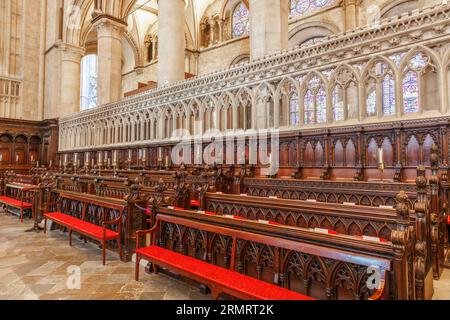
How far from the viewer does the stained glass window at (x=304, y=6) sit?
15.9 meters

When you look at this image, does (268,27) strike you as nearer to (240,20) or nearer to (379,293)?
(379,293)

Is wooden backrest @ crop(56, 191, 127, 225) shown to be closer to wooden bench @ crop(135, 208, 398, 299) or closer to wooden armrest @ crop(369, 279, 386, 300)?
wooden bench @ crop(135, 208, 398, 299)

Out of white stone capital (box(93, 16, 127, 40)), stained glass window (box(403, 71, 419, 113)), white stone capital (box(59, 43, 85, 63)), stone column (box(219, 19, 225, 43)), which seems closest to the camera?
stained glass window (box(403, 71, 419, 113))

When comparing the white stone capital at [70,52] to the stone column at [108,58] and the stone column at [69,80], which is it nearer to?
the stone column at [69,80]

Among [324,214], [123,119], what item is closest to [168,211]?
[324,214]

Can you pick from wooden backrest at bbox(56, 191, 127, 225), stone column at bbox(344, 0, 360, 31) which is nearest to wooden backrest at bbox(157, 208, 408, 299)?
wooden backrest at bbox(56, 191, 127, 225)

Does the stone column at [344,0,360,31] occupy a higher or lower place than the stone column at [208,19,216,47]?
lower

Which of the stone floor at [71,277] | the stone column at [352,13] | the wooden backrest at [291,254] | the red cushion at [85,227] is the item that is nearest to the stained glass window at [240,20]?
the stone column at [352,13]

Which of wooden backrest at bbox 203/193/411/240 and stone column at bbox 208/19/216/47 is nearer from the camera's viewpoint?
wooden backrest at bbox 203/193/411/240

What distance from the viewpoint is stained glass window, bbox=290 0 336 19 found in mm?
15921

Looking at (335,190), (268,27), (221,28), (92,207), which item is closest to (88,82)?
(221,28)

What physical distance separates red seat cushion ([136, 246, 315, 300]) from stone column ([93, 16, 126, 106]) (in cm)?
1473

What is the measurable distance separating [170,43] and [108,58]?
6.72m
